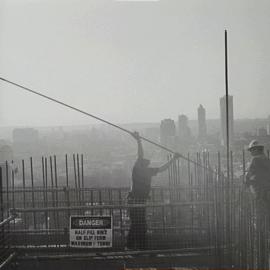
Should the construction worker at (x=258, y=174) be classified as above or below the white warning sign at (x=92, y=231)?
above

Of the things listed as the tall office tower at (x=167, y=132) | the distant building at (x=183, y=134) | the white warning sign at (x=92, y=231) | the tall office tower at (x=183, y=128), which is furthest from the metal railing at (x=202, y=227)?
the tall office tower at (x=183, y=128)

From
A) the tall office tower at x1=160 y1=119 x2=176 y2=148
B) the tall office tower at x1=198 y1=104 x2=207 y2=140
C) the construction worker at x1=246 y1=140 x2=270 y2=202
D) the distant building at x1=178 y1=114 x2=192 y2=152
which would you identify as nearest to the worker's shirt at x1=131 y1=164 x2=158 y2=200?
the construction worker at x1=246 y1=140 x2=270 y2=202

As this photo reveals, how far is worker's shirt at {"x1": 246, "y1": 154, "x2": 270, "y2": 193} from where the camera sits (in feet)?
19.9

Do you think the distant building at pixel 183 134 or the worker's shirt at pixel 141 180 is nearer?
the worker's shirt at pixel 141 180

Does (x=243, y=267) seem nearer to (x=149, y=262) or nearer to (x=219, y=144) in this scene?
(x=149, y=262)

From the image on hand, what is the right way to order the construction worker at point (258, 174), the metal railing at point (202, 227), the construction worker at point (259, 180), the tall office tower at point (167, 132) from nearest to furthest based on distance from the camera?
the metal railing at point (202, 227) < the construction worker at point (259, 180) < the construction worker at point (258, 174) < the tall office tower at point (167, 132)

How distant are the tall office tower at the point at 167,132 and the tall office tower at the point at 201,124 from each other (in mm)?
604

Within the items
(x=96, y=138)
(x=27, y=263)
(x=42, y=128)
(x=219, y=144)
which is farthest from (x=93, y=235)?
(x=96, y=138)

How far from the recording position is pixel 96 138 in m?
12.8

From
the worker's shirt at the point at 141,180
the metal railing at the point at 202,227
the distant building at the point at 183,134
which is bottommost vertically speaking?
the metal railing at the point at 202,227

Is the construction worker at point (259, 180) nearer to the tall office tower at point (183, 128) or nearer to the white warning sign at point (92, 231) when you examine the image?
the white warning sign at point (92, 231)

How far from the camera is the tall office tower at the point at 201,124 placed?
352 inches

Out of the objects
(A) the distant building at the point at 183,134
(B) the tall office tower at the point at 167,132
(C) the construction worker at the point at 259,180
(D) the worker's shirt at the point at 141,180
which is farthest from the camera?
(A) the distant building at the point at 183,134

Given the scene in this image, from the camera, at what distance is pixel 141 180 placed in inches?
253
